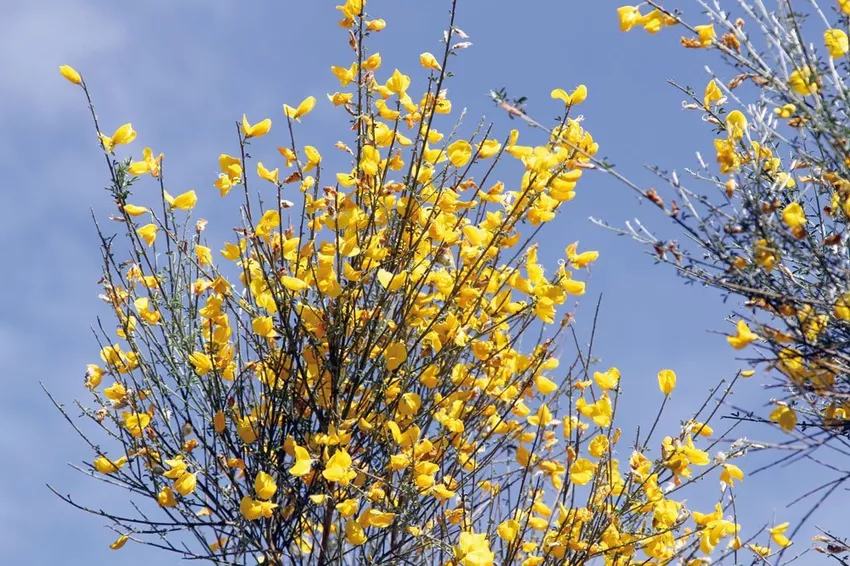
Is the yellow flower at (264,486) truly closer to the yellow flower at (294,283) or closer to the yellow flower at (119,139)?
the yellow flower at (294,283)

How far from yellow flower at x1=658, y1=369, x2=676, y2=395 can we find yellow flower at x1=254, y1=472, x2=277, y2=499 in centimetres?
145

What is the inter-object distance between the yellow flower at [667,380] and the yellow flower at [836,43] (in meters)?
1.25

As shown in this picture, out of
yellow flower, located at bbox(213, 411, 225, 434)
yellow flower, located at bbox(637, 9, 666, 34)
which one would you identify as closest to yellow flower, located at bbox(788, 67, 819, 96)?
yellow flower, located at bbox(637, 9, 666, 34)

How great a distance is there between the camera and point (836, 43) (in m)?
2.64

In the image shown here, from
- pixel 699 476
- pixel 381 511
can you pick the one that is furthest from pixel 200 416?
pixel 699 476

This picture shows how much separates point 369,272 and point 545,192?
73 centimetres

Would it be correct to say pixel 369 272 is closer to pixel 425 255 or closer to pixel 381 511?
pixel 425 255

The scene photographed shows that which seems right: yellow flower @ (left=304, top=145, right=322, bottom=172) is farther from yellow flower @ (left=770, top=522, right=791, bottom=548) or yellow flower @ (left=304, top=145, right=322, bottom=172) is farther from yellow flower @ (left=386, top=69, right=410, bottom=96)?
yellow flower @ (left=770, top=522, right=791, bottom=548)

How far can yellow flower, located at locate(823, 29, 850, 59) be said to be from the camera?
262cm

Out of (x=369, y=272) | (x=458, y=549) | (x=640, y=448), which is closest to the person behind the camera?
(x=458, y=549)

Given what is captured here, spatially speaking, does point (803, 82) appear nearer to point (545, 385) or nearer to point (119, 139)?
point (545, 385)

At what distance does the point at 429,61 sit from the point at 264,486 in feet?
5.38

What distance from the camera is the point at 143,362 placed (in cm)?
364

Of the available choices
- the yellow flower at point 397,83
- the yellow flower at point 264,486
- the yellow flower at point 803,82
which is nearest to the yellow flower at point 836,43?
the yellow flower at point 803,82
